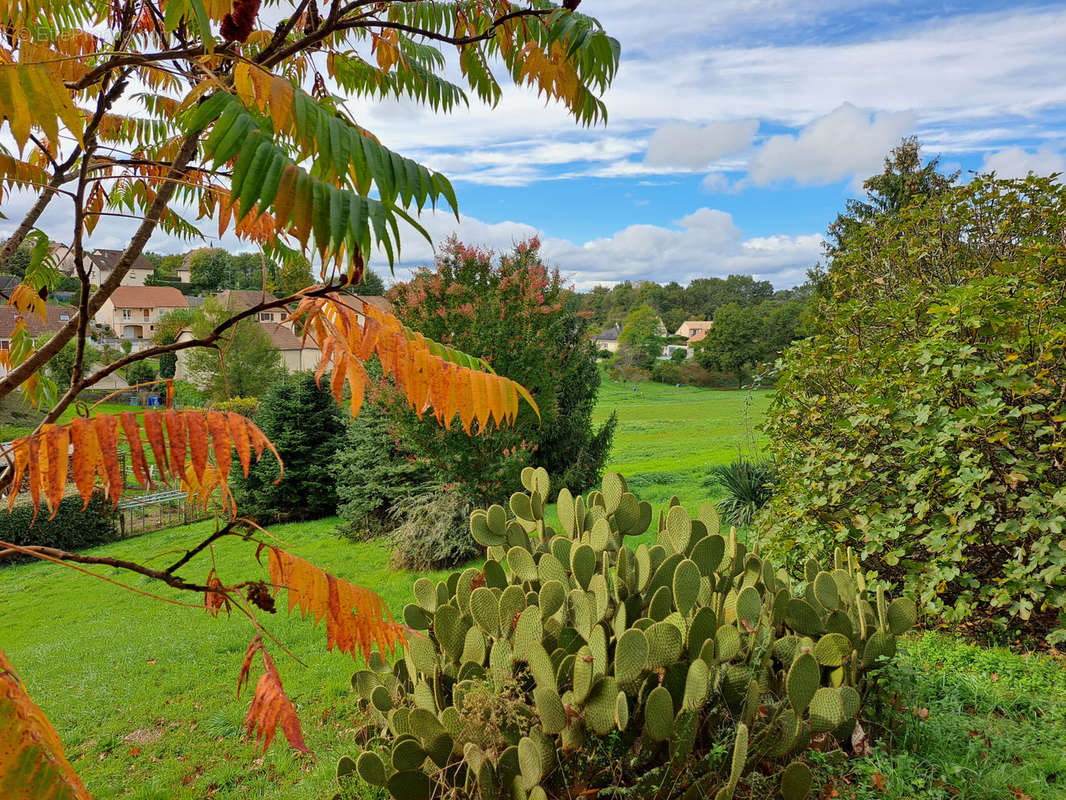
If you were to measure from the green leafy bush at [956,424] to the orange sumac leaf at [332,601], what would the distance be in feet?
12.2

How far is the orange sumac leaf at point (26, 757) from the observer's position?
48.4 inches

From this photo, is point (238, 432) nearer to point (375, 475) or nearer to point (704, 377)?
point (375, 475)

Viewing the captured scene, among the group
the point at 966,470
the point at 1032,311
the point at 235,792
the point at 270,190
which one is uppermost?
the point at 270,190

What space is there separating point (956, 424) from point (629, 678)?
306 cm

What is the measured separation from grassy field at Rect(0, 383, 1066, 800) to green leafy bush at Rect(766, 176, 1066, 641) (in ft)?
2.05

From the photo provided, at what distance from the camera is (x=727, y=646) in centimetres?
266

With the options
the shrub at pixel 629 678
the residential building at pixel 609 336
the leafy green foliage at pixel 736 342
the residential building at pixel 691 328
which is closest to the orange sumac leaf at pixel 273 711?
the shrub at pixel 629 678

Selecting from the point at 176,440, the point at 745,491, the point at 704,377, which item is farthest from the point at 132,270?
the point at 176,440

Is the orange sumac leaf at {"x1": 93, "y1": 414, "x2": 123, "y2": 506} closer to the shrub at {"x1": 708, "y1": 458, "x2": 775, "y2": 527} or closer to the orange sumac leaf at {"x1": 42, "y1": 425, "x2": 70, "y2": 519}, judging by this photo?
the orange sumac leaf at {"x1": 42, "y1": 425, "x2": 70, "y2": 519}

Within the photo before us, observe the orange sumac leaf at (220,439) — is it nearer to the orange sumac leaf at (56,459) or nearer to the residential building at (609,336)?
the orange sumac leaf at (56,459)

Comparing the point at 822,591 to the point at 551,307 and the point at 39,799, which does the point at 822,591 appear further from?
the point at 551,307

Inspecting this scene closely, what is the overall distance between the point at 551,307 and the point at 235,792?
24.6ft

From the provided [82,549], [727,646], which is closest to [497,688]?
[727,646]

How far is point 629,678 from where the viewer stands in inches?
99.6
